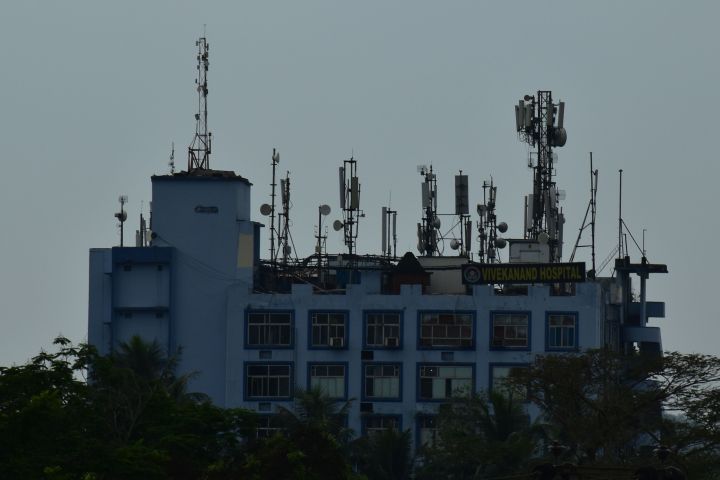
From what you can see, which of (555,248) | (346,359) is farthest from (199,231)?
(555,248)

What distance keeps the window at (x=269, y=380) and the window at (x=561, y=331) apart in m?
11.9

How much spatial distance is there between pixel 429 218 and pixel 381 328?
13454 millimetres

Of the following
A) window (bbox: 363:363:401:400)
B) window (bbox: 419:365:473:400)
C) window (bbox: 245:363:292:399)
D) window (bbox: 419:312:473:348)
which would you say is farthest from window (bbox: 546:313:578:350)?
window (bbox: 245:363:292:399)

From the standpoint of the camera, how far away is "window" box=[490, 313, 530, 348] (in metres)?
111

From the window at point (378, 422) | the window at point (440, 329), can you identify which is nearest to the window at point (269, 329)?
the window at point (378, 422)

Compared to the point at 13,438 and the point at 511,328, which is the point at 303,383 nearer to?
the point at 511,328

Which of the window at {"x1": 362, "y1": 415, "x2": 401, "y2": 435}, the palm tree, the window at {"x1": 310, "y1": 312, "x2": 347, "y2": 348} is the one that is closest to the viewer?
the palm tree

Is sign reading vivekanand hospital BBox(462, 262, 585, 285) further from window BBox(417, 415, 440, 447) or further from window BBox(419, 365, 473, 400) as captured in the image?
window BBox(417, 415, 440, 447)

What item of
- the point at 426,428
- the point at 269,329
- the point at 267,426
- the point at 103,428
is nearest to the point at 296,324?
the point at 269,329

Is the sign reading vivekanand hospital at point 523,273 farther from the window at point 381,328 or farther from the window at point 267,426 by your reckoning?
the window at point 267,426

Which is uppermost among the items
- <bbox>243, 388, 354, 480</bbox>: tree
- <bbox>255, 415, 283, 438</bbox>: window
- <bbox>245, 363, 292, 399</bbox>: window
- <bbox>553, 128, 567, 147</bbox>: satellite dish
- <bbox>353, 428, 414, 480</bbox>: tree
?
<bbox>553, 128, 567, 147</bbox>: satellite dish

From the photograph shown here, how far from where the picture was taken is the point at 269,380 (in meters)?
112

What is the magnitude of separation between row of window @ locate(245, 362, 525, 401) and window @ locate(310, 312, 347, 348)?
3.45ft

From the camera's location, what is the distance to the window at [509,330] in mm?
111438
